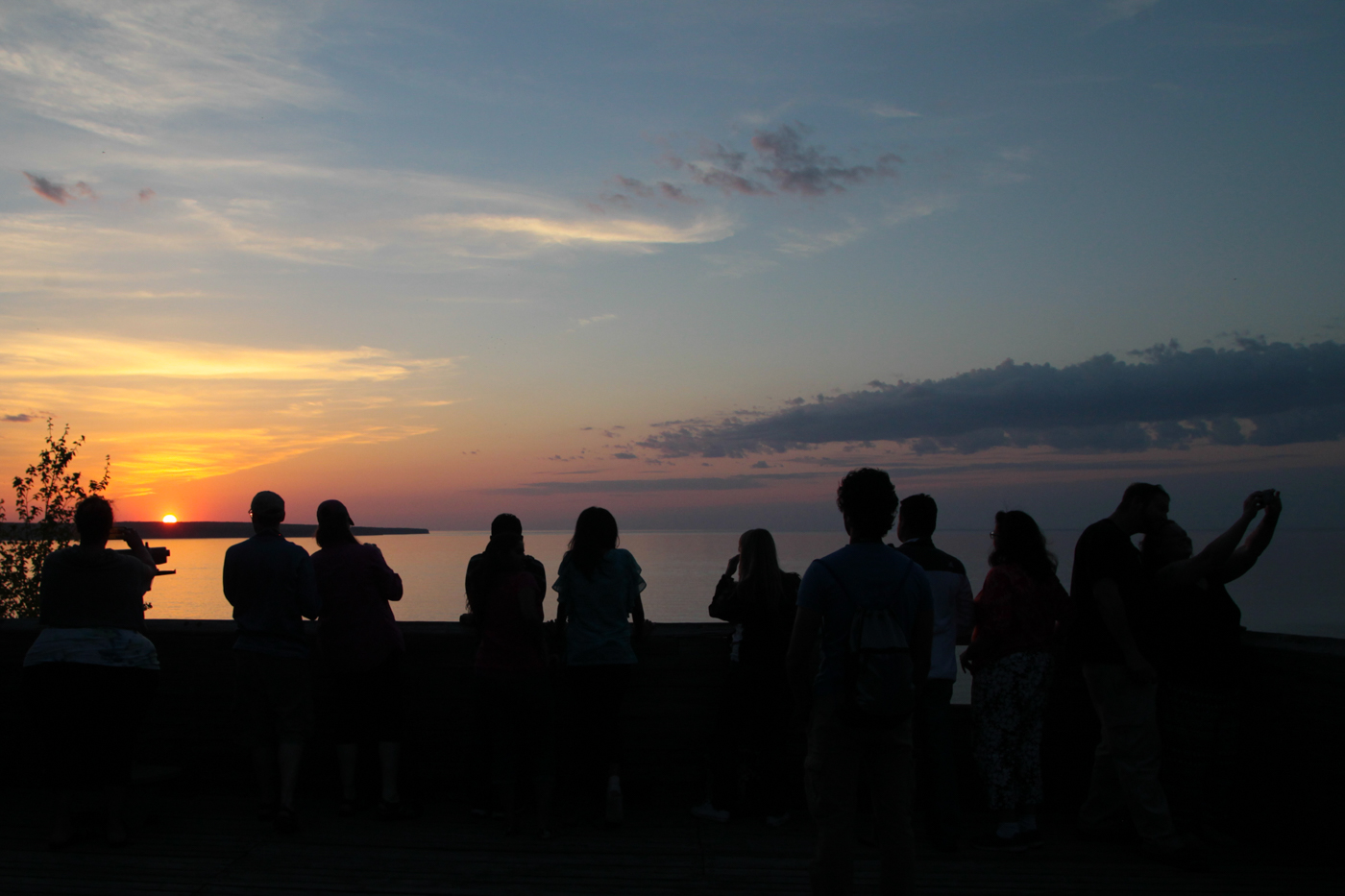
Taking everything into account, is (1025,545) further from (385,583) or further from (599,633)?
(385,583)

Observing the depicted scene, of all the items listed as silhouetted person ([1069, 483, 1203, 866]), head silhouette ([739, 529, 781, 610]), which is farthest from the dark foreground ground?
head silhouette ([739, 529, 781, 610])

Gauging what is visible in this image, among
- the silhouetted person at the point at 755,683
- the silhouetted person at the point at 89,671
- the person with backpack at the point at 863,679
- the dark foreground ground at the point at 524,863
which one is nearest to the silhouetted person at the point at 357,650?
the dark foreground ground at the point at 524,863

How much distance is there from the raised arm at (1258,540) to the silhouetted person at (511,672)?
3.27m

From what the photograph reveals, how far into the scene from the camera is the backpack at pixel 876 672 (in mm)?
2961

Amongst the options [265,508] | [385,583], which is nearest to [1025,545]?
[385,583]

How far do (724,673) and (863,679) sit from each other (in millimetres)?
2343

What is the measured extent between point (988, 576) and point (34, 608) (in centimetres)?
1885

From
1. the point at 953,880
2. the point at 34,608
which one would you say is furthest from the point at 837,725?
the point at 34,608

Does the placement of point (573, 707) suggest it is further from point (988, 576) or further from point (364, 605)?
point (988, 576)

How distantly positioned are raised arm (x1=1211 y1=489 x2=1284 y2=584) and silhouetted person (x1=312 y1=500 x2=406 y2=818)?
408 centimetres

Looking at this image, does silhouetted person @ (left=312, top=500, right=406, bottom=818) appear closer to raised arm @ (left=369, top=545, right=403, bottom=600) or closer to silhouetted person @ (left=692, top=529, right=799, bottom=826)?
raised arm @ (left=369, top=545, right=403, bottom=600)

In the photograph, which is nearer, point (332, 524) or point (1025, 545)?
point (1025, 545)

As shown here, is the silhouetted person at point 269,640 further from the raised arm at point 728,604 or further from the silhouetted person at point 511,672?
the raised arm at point 728,604

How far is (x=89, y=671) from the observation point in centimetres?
419
